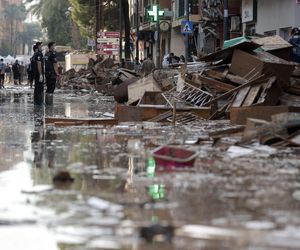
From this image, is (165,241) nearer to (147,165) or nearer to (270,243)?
(270,243)

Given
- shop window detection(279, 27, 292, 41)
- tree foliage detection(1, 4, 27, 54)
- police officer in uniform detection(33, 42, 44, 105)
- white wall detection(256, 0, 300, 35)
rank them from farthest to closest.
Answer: tree foliage detection(1, 4, 27, 54)
shop window detection(279, 27, 292, 41)
white wall detection(256, 0, 300, 35)
police officer in uniform detection(33, 42, 44, 105)

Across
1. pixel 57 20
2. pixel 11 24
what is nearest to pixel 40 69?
pixel 57 20

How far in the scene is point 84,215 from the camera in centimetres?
584

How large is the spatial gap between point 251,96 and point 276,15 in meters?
16.7

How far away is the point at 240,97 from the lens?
45.9 feet

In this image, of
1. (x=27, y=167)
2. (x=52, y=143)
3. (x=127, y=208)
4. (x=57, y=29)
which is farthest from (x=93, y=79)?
(x=57, y=29)

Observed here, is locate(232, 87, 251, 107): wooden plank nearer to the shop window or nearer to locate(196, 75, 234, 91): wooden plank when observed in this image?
locate(196, 75, 234, 91): wooden plank

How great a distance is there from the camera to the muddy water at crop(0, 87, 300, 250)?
518 cm

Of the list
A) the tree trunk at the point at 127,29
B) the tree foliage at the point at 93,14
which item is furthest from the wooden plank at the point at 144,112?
the tree foliage at the point at 93,14

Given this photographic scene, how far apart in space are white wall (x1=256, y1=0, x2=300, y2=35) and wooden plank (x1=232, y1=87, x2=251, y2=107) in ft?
42.6

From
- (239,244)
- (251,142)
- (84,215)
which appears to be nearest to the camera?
(239,244)

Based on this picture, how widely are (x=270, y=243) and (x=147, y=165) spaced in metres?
3.51

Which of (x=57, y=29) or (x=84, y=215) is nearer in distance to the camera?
(x=84, y=215)

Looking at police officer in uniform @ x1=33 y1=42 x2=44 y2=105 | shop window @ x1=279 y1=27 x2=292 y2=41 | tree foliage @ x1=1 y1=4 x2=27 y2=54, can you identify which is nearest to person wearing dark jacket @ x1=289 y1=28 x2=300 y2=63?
police officer in uniform @ x1=33 y1=42 x2=44 y2=105
